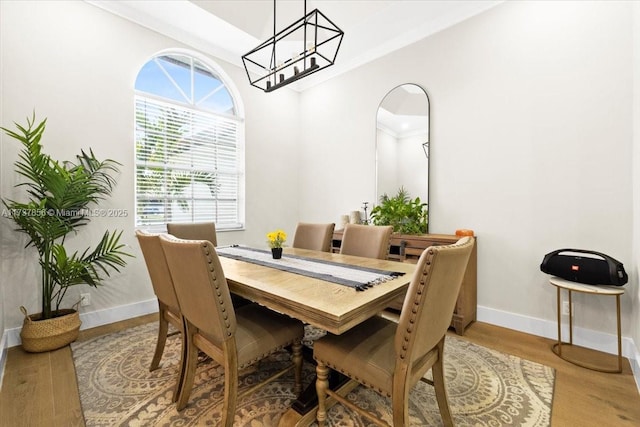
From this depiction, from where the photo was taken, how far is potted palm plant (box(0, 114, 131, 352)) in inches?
86.7

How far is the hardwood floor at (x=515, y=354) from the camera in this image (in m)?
1.55

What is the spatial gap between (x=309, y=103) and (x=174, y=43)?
6.50ft

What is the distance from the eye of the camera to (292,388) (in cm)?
180

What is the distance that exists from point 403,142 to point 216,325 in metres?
2.91

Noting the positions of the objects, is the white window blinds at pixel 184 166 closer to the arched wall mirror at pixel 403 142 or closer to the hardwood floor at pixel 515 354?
the hardwood floor at pixel 515 354

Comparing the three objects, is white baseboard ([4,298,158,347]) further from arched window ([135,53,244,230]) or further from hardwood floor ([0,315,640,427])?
arched window ([135,53,244,230])

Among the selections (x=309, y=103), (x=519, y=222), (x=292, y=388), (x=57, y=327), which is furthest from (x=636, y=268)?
(x=57, y=327)

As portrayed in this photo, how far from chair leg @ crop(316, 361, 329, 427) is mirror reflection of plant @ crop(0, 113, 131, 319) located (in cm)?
202

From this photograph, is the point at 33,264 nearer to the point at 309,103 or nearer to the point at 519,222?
the point at 309,103

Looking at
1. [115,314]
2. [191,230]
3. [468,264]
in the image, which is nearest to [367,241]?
[468,264]

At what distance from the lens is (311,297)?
131 cm

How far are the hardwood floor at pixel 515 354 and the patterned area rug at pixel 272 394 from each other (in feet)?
0.21

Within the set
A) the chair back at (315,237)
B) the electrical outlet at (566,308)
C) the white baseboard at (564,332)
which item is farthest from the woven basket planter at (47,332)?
the electrical outlet at (566,308)

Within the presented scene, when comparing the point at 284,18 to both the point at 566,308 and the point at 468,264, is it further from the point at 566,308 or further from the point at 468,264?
the point at 566,308
